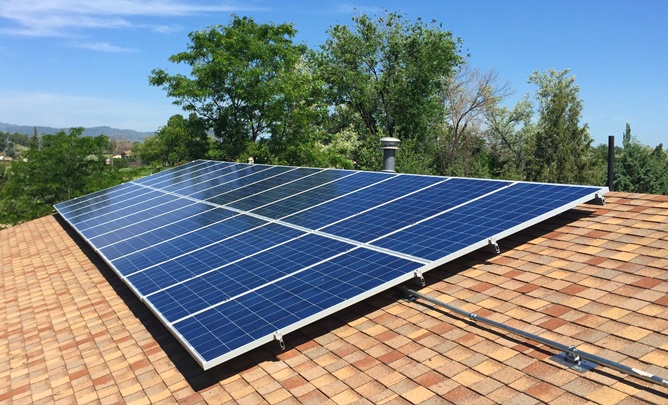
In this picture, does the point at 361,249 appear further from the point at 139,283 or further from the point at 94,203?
the point at 94,203

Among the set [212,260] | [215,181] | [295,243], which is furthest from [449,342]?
[215,181]

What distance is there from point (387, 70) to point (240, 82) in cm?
2091

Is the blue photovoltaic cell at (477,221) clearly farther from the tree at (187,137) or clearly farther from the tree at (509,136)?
the tree at (509,136)

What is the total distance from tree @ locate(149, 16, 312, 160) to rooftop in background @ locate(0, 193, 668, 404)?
2919 centimetres

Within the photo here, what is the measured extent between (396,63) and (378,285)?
48.5 m

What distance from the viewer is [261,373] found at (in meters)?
5.79

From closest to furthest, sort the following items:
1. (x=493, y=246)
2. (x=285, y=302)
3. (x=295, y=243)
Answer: (x=285, y=302) < (x=493, y=246) < (x=295, y=243)

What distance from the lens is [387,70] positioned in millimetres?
52219

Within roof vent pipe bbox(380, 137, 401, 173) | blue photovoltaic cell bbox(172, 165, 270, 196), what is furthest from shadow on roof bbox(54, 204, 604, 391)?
roof vent pipe bbox(380, 137, 401, 173)

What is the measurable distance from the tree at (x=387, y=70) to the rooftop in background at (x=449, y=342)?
42.7 metres

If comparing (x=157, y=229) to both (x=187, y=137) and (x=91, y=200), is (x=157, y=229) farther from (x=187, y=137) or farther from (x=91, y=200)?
(x=187, y=137)

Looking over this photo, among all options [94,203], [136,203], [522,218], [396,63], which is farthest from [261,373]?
[396,63]

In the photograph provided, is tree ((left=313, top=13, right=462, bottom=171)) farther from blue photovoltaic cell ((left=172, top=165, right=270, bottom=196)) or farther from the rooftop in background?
the rooftop in background

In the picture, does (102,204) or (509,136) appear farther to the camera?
(509,136)
